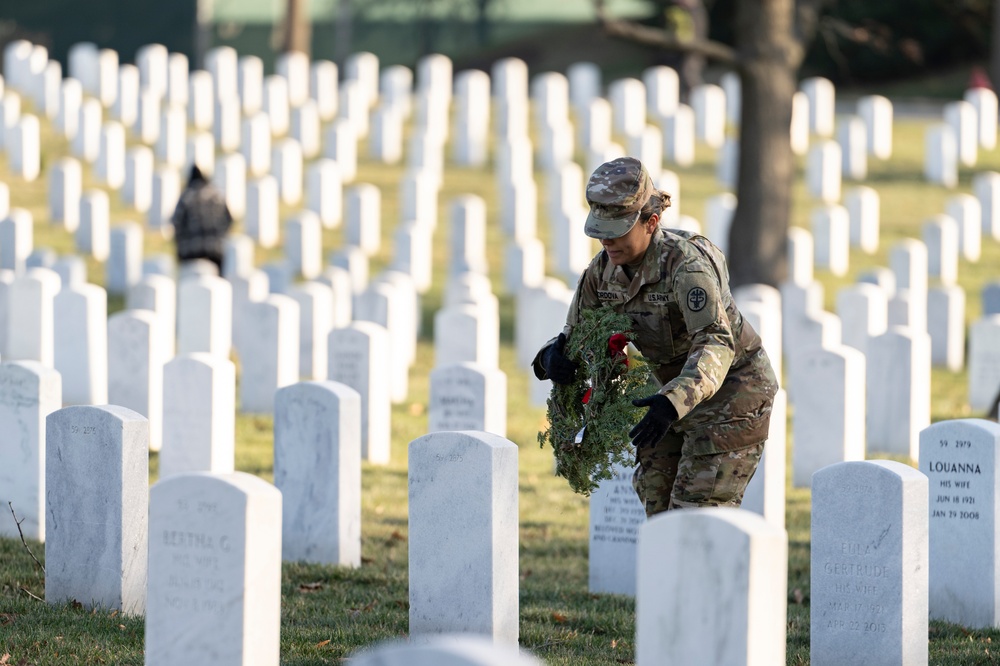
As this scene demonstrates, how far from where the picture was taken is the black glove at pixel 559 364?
593 centimetres

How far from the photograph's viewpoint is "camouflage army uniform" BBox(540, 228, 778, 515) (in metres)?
5.59

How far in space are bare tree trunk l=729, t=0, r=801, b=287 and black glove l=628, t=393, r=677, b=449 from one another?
1117 cm

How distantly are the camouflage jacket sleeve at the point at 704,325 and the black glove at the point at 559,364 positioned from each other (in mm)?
496

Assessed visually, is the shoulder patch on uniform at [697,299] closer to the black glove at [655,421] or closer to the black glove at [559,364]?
the black glove at [655,421]

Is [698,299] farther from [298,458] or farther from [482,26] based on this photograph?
[482,26]

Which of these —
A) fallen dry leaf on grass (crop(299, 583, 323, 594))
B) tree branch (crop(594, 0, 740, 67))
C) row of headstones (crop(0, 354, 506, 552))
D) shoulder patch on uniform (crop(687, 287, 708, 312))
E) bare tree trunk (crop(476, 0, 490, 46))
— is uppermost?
bare tree trunk (crop(476, 0, 490, 46))

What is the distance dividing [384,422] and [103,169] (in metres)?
13.2

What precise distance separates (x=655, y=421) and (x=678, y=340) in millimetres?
626

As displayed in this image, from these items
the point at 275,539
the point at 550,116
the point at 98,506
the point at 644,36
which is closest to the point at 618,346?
the point at 275,539

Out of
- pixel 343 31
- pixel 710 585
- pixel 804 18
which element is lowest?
pixel 710 585

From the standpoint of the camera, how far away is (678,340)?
585cm

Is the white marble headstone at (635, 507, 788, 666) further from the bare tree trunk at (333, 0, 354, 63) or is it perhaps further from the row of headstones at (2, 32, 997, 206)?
the bare tree trunk at (333, 0, 354, 63)

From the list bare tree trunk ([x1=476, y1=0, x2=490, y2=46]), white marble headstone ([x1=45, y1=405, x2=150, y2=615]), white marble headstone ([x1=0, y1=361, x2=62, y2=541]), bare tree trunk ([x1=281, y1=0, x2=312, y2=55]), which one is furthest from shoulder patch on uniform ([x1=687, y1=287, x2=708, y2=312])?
bare tree trunk ([x1=476, y1=0, x2=490, y2=46])

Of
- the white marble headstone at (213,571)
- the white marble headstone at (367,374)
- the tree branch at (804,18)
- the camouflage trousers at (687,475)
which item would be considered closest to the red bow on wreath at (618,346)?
the camouflage trousers at (687,475)
